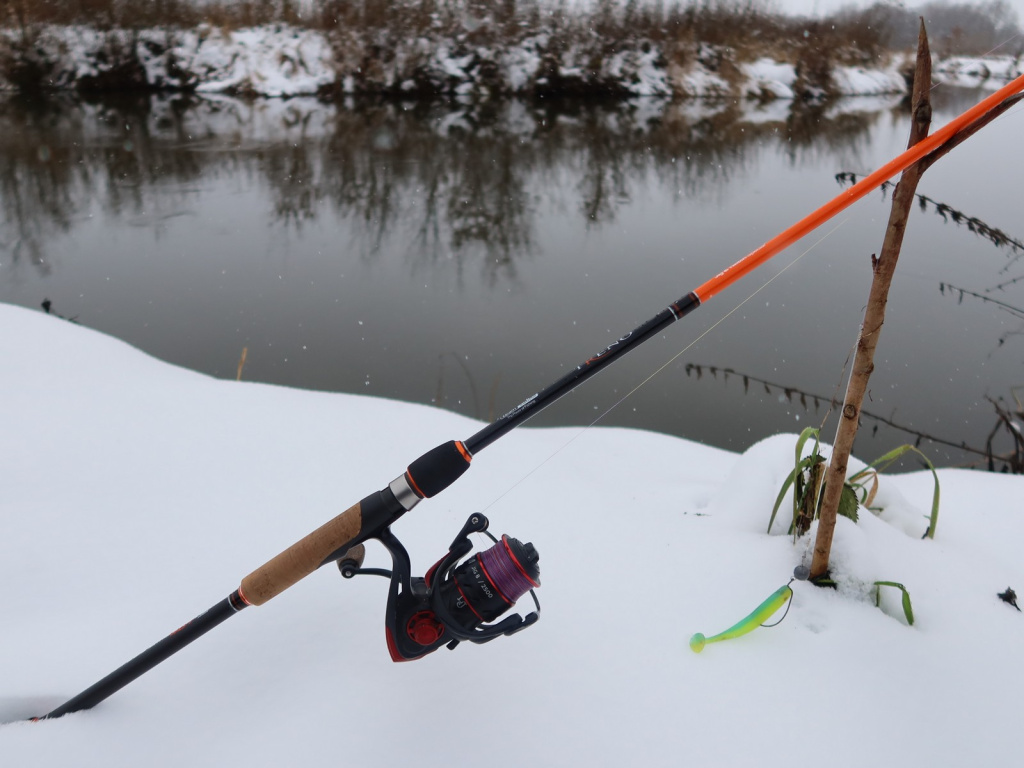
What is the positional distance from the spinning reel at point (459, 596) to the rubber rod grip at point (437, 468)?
8 cm

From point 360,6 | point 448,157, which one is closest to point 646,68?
point 360,6

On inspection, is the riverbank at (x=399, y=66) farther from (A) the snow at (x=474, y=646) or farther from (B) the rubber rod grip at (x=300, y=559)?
(B) the rubber rod grip at (x=300, y=559)

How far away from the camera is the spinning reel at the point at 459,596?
122 cm

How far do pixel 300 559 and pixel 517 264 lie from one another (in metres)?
6.11

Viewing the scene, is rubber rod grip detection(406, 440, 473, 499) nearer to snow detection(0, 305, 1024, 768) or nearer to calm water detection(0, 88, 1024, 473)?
snow detection(0, 305, 1024, 768)

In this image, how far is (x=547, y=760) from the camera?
1.19 m

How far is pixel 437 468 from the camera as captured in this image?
47.6 inches

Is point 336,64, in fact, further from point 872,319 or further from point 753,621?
point 753,621

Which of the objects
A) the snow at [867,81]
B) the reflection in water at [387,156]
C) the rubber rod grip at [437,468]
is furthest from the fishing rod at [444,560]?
the snow at [867,81]

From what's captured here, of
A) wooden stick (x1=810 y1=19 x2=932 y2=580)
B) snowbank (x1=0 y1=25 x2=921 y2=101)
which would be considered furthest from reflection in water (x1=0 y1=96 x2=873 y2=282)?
wooden stick (x1=810 y1=19 x2=932 y2=580)

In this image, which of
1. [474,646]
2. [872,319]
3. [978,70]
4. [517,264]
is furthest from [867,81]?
[474,646]

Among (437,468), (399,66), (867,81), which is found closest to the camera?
(437,468)

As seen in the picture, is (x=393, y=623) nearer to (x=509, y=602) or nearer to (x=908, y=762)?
(x=509, y=602)

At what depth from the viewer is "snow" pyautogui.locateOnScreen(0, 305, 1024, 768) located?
1.21 meters
